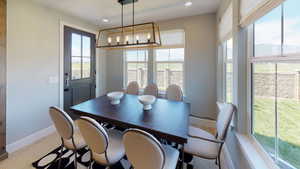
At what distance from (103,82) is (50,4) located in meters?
2.28

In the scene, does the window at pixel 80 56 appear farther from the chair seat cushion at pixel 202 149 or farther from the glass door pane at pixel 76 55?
the chair seat cushion at pixel 202 149

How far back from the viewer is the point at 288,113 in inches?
39.2

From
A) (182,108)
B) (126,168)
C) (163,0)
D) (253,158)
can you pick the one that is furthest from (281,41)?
(126,168)

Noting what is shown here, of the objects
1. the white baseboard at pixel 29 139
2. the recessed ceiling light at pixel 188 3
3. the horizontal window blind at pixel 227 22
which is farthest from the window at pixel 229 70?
the white baseboard at pixel 29 139

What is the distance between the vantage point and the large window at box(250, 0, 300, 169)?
0.92m

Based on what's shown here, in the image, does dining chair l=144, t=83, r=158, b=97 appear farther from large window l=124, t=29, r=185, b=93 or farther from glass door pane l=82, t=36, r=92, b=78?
glass door pane l=82, t=36, r=92, b=78

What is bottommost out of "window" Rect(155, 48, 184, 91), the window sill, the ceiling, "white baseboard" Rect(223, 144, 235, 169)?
"white baseboard" Rect(223, 144, 235, 169)

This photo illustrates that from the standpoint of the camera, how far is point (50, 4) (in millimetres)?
2607

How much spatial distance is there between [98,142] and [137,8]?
2573 mm

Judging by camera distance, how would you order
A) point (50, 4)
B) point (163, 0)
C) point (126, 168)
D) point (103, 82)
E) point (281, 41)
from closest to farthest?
1. point (281, 41)
2. point (126, 168)
3. point (163, 0)
4. point (50, 4)
5. point (103, 82)

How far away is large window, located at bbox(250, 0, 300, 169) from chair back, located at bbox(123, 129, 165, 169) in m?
0.92

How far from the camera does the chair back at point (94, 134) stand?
123cm

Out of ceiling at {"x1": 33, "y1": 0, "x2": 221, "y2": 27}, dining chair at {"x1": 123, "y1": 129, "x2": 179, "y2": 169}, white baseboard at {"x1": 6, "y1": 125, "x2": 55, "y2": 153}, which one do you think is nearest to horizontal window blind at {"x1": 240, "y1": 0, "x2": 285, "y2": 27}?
ceiling at {"x1": 33, "y1": 0, "x2": 221, "y2": 27}

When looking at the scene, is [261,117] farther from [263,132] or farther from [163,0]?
[163,0]
